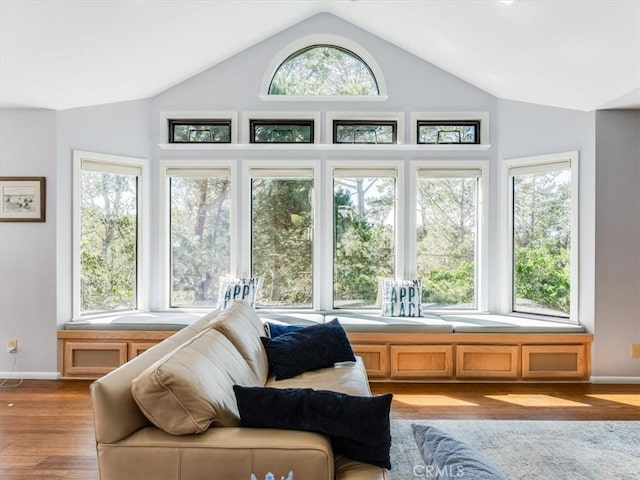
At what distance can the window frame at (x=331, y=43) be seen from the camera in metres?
4.55

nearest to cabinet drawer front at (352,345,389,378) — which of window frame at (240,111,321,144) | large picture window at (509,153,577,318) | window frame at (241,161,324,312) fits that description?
window frame at (241,161,324,312)

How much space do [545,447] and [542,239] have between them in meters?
2.24

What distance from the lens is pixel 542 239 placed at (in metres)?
4.30

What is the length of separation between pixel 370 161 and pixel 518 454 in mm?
3022

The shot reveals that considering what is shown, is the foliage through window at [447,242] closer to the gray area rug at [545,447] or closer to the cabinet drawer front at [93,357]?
the gray area rug at [545,447]

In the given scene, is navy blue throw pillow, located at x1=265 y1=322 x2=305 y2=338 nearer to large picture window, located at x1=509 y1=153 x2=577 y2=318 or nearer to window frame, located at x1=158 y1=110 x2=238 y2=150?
window frame, located at x1=158 y1=110 x2=238 y2=150

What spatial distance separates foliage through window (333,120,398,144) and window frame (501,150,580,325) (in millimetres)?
1274

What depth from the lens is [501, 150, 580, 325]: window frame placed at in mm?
4016

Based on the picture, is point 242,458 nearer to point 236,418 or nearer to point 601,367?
point 236,418

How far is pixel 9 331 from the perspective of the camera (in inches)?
158

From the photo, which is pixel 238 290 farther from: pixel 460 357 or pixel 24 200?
pixel 460 357

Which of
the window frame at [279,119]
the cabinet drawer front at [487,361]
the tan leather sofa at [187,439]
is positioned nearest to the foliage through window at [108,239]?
the window frame at [279,119]

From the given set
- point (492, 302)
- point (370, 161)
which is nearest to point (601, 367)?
point (492, 302)

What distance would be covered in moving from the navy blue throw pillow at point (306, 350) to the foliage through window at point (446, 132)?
260 centimetres
